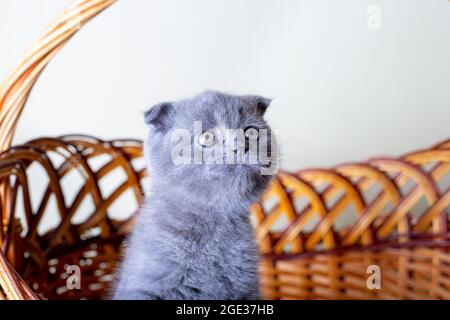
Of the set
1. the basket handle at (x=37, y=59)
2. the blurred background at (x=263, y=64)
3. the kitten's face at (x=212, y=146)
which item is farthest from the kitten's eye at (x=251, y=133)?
the blurred background at (x=263, y=64)

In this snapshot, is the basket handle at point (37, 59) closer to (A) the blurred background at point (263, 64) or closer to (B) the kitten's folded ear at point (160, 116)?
(B) the kitten's folded ear at point (160, 116)

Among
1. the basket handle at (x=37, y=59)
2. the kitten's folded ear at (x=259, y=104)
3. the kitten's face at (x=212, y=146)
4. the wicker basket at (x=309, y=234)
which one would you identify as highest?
the basket handle at (x=37, y=59)

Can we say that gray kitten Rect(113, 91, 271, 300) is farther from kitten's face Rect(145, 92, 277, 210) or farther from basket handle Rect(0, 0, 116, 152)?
basket handle Rect(0, 0, 116, 152)

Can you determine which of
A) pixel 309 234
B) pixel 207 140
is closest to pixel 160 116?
pixel 207 140

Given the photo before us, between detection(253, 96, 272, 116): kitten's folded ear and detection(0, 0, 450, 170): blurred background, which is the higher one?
detection(0, 0, 450, 170): blurred background

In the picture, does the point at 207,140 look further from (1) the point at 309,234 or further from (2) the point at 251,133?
(1) the point at 309,234

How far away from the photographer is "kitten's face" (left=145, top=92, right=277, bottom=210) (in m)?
0.51

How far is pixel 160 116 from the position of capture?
550mm

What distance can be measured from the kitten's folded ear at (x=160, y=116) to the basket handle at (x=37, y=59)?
12 centimetres

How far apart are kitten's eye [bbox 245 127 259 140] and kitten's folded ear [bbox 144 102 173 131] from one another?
84 millimetres

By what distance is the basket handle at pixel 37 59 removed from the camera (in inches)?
22.3

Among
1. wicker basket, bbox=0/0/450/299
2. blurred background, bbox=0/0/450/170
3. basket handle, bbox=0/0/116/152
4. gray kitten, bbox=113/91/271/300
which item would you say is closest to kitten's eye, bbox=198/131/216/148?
gray kitten, bbox=113/91/271/300

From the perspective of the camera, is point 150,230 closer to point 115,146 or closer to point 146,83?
point 115,146
